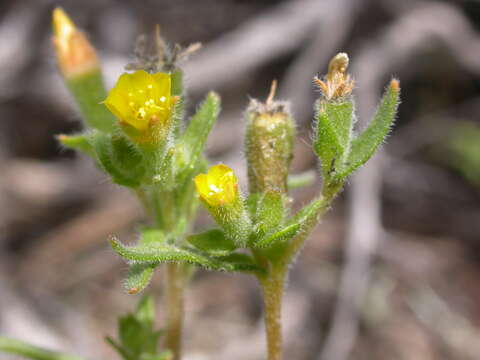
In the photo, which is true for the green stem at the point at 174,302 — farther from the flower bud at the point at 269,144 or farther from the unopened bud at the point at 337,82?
the unopened bud at the point at 337,82

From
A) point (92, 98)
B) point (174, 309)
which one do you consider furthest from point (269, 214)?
point (92, 98)

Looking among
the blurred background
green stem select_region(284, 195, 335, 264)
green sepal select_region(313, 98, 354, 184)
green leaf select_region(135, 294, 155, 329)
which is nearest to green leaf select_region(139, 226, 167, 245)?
green leaf select_region(135, 294, 155, 329)

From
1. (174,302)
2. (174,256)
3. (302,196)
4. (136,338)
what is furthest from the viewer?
(302,196)

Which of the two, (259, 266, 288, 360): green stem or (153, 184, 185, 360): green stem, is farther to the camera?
(153, 184, 185, 360): green stem

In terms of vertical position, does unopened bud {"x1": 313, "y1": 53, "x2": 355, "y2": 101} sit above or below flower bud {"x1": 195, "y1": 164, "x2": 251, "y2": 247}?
above

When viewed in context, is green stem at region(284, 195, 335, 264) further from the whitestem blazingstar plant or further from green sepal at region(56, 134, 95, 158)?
green sepal at region(56, 134, 95, 158)

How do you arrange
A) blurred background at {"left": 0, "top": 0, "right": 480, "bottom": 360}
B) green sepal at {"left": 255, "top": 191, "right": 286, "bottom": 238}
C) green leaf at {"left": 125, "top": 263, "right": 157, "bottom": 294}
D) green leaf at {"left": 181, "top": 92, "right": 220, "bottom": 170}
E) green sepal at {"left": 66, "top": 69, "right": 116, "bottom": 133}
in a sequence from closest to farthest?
green leaf at {"left": 125, "top": 263, "right": 157, "bottom": 294}
green sepal at {"left": 255, "top": 191, "right": 286, "bottom": 238}
green leaf at {"left": 181, "top": 92, "right": 220, "bottom": 170}
green sepal at {"left": 66, "top": 69, "right": 116, "bottom": 133}
blurred background at {"left": 0, "top": 0, "right": 480, "bottom": 360}

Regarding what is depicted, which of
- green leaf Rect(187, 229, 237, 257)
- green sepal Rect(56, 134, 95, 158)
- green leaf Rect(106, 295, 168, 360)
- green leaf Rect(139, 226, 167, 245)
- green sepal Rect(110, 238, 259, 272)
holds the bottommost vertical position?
green leaf Rect(106, 295, 168, 360)

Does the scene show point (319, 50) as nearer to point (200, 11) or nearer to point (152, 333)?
point (200, 11)

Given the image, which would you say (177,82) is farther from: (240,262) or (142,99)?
(240,262)
